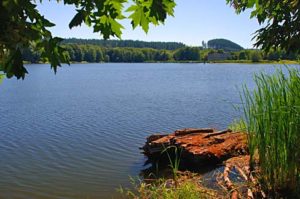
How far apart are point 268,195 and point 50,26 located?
17.3ft

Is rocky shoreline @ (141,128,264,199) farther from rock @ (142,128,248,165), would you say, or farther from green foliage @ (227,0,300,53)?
green foliage @ (227,0,300,53)

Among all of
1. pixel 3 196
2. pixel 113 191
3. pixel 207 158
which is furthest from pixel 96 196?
pixel 207 158

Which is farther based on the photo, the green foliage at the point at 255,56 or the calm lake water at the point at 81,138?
the green foliage at the point at 255,56

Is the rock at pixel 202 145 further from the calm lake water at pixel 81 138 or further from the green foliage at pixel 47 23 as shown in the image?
the green foliage at pixel 47 23

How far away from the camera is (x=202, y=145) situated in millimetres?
14078

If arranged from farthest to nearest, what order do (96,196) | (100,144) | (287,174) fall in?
(100,144) → (96,196) → (287,174)

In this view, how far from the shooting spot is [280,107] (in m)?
5.55

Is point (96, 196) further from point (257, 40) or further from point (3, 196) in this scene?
point (257, 40)

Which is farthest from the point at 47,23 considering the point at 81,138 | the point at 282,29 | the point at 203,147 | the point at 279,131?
the point at 81,138

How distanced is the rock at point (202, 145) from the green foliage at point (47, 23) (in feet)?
32.1

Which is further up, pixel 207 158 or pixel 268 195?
pixel 268 195

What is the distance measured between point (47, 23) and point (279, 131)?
15.2ft

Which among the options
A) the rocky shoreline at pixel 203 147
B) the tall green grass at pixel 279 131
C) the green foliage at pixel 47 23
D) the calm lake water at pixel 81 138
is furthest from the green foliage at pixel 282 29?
the rocky shoreline at pixel 203 147

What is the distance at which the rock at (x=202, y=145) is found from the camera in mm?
13101
